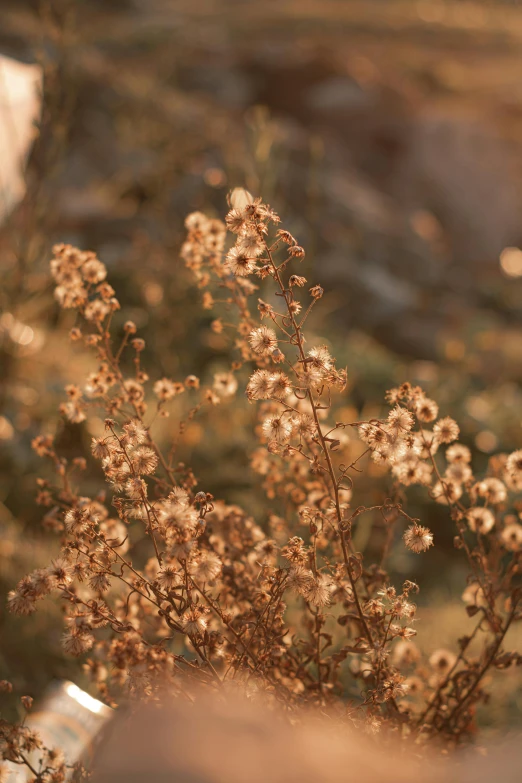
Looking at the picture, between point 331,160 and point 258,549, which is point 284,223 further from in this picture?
point 331,160

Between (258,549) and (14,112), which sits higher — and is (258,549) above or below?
below

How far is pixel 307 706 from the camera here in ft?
4.79

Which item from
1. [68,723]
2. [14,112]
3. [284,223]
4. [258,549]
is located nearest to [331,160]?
[14,112]

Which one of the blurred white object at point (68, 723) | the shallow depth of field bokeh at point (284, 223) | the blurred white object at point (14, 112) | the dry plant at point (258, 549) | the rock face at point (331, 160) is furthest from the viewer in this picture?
the rock face at point (331, 160)

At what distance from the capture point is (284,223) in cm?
487

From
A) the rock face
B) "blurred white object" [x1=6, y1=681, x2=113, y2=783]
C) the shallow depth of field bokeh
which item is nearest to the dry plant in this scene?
"blurred white object" [x1=6, y1=681, x2=113, y2=783]

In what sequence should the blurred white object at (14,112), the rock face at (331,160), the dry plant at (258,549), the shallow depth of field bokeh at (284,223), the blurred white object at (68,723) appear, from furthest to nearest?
1. the rock face at (331,160)
2. the blurred white object at (14,112)
3. the shallow depth of field bokeh at (284,223)
4. the blurred white object at (68,723)
5. the dry plant at (258,549)

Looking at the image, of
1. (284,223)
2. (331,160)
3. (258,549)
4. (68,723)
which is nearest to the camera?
(258,549)

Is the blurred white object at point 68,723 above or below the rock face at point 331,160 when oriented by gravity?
below

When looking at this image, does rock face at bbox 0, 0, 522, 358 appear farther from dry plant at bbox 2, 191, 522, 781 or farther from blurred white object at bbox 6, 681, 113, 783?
blurred white object at bbox 6, 681, 113, 783

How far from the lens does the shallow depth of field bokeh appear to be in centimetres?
318

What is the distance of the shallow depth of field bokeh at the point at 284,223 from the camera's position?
10.4 ft

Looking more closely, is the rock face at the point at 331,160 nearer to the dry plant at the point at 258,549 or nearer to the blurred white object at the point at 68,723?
the dry plant at the point at 258,549

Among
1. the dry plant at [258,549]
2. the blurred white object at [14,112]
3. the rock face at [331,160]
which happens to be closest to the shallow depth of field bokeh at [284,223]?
the rock face at [331,160]
